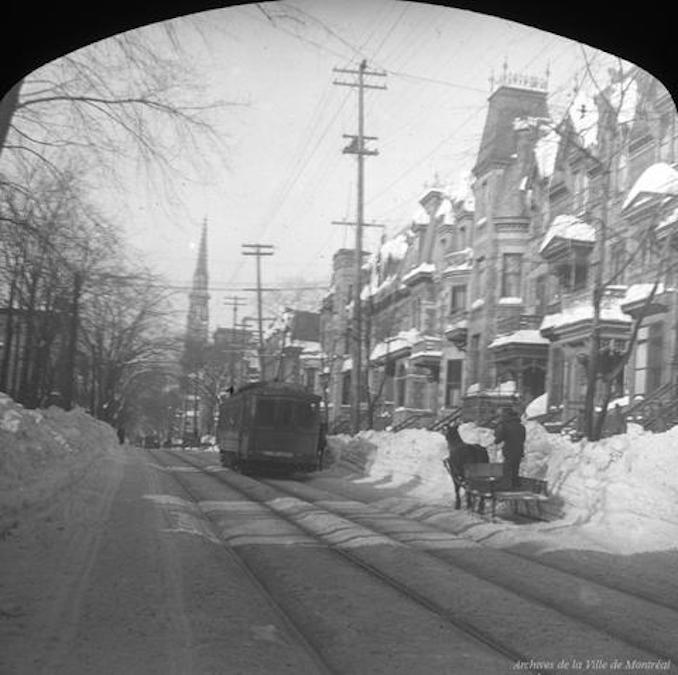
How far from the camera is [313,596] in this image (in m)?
8.02

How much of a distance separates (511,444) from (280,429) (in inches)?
479

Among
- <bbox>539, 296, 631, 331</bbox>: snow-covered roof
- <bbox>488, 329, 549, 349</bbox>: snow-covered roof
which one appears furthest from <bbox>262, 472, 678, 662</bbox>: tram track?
<bbox>488, 329, 549, 349</bbox>: snow-covered roof

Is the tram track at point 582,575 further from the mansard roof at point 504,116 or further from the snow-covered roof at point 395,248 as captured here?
the snow-covered roof at point 395,248

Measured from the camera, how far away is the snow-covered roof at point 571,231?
19000 millimetres

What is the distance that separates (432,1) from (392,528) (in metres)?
7.91

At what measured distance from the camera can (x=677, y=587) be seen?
8797 millimetres

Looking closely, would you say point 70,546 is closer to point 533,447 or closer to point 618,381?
point 533,447

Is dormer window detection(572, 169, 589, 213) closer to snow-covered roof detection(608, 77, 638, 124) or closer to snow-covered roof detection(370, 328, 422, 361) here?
snow-covered roof detection(608, 77, 638, 124)

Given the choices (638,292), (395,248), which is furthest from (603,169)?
(395,248)

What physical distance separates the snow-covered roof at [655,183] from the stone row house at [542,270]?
0.11 feet

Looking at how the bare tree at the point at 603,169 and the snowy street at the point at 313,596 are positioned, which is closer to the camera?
the snowy street at the point at 313,596

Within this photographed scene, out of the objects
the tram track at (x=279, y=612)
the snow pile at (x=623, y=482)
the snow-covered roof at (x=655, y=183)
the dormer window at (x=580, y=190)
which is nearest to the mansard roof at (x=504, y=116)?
the dormer window at (x=580, y=190)

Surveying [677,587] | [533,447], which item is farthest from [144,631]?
[533,447]

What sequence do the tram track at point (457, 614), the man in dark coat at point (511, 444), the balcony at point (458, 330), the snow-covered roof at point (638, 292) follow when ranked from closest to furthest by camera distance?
the tram track at point (457, 614)
the man in dark coat at point (511, 444)
the snow-covered roof at point (638, 292)
the balcony at point (458, 330)
